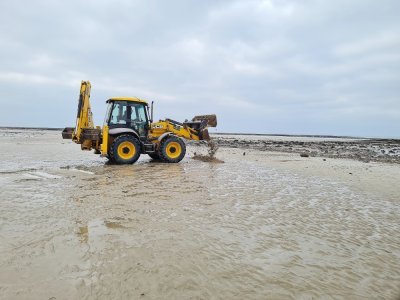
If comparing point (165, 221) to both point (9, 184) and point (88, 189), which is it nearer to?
point (88, 189)

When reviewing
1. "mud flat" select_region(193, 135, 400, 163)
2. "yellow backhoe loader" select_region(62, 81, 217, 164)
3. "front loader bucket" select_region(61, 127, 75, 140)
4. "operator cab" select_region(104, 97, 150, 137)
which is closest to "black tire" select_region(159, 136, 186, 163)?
"yellow backhoe loader" select_region(62, 81, 217, 164)

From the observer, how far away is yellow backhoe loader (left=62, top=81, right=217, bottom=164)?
12.1 m

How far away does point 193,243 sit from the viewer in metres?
3.91

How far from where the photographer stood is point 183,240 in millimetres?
3994

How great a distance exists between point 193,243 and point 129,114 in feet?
31.8

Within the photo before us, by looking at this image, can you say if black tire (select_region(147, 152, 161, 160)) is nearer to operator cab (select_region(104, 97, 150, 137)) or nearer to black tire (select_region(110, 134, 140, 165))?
operator cab (select_region(104, 97, 150, 137))

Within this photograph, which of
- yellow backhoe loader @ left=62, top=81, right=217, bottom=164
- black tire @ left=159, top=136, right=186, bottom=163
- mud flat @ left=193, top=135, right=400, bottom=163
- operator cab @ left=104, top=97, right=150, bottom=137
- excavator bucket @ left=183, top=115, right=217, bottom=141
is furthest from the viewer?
mud flat @ left=193, top=135, right=400, bottom=163

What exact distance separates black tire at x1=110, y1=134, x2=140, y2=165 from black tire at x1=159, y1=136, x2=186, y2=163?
1.25m

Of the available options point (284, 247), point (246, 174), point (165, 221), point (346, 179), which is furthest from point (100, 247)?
point (346, 179)

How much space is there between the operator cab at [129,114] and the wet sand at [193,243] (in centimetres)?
534

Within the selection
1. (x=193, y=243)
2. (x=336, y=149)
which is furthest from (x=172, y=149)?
(x=336, y=149)

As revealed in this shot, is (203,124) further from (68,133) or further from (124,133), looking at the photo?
(68,133)

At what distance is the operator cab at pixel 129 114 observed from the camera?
41.0 ft

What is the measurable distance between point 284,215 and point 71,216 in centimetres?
355
